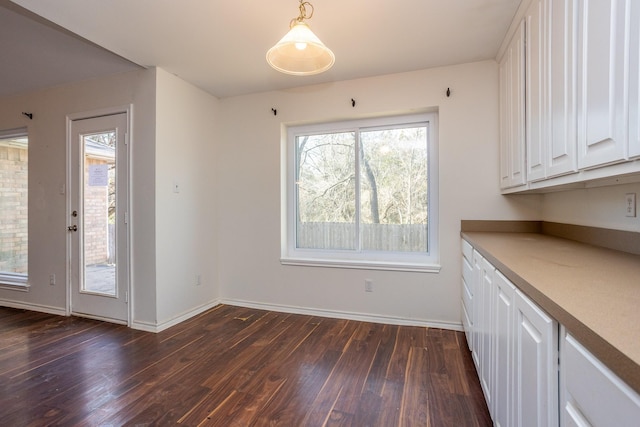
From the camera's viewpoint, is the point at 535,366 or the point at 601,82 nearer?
the point at 535,366

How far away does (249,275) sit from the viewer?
11.6 feet

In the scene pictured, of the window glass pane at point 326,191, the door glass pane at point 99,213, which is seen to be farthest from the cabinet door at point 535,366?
the door glass pane at point 99,213

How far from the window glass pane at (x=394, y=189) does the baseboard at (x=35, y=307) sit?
3.44m

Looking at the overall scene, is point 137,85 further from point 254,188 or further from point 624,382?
point 624,382

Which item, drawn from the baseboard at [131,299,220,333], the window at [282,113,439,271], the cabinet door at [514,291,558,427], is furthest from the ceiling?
the baseboard at [131,299,220,333]

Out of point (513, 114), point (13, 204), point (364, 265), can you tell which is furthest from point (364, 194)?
point (13, 204)

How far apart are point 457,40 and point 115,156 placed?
332cm

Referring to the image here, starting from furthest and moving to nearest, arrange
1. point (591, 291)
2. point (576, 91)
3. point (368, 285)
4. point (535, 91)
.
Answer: point (368, 285), point (535, 91), point (576, 91), point (591, 291)

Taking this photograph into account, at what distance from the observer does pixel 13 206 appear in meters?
3.66

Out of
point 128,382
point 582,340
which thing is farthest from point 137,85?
point 582,340

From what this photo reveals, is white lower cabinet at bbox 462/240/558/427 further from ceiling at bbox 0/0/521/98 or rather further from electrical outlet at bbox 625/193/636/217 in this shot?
ceiling at bbox 0/0/521/98

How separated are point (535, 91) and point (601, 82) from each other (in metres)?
0.76

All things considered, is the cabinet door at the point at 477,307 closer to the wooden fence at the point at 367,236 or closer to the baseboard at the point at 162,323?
the wooden fence at the point at 367,236

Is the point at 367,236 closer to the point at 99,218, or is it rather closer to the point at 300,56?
the point at 300,56
